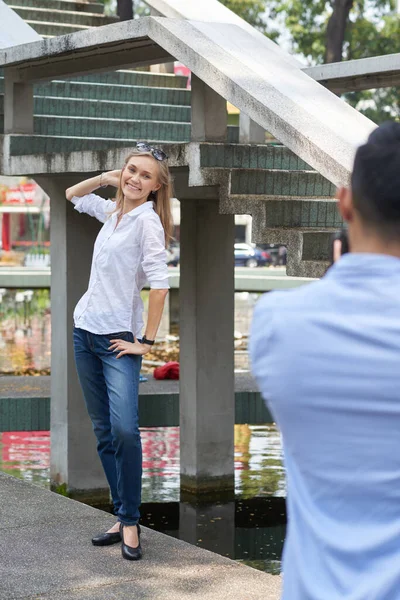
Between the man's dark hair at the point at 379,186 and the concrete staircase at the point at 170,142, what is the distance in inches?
161

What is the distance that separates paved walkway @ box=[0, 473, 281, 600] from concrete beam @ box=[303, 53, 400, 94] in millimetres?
3391

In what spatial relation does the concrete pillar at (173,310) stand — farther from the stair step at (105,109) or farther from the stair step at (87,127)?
the stair step at (87,127)

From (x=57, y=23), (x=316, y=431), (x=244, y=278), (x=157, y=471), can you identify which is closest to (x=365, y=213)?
(x=316, y=431)

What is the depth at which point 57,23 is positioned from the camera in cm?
1312

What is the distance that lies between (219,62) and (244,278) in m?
21.0

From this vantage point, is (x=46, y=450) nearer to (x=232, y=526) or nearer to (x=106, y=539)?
(x=232, y=526)

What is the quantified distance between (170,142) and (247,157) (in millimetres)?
2828

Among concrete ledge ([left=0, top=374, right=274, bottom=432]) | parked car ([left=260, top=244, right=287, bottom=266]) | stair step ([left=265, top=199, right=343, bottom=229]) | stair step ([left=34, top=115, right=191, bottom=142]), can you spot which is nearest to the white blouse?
stair step ([left=265, top=199, right=343, bottom=229])

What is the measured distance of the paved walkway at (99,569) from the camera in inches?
189

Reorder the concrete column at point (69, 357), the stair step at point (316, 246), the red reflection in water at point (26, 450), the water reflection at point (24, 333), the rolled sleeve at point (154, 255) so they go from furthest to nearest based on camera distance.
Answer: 1. the water reflection at point (24, 333)
2. the red reflection in water at point (26, 450)
3. the concrete column at point (69, 357)
4. the stair step at point (316, 246)
5. the rolled sleeve at point (154, 255)

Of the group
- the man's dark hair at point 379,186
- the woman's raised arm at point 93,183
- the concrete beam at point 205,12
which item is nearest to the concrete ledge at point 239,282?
the concrete beam at point 205,12

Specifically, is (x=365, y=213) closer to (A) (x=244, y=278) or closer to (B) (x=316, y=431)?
(B) (x=316, y=431)

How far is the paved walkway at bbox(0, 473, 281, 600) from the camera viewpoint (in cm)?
481

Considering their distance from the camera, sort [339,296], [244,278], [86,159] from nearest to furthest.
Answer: [339,296] → [86,159] → [244,278]
